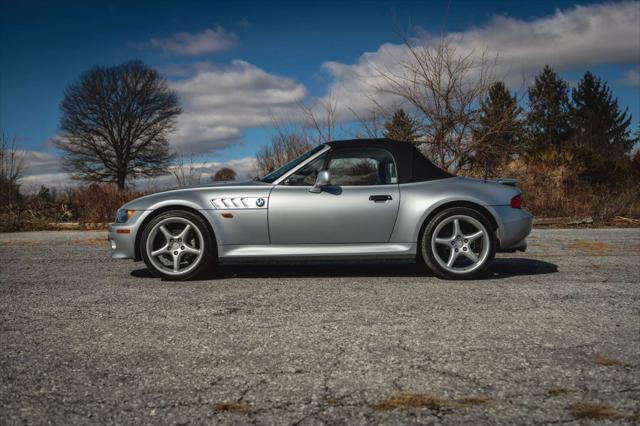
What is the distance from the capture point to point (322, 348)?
309 centimetres

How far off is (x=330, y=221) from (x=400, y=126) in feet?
25.9

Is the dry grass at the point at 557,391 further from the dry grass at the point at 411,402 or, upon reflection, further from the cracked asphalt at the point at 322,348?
the dry grass at the point at 411,402

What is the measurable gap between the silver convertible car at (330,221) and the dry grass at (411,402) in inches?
116

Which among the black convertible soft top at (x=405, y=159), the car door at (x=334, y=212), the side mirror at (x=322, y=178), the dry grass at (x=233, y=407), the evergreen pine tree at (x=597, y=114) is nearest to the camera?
the dry grass at (x=233, y=407)

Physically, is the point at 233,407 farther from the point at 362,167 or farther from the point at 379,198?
the point at 362,167

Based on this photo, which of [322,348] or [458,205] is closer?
[322,348]

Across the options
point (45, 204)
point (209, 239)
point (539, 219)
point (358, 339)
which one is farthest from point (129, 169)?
point (358, 339)

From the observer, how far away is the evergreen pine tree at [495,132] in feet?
41.4

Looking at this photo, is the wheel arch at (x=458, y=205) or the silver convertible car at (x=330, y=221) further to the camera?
the wheel arch at (x=458, y=205)

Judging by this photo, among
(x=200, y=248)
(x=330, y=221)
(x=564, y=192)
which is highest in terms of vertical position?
(x=564, y=192)

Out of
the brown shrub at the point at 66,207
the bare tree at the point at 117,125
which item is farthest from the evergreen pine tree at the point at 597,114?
the brown shrub at the point at 66,207

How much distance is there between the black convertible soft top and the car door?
0.24m

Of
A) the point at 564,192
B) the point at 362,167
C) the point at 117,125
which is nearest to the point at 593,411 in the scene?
the point at 362,167

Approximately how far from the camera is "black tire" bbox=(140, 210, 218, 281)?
5.35m
